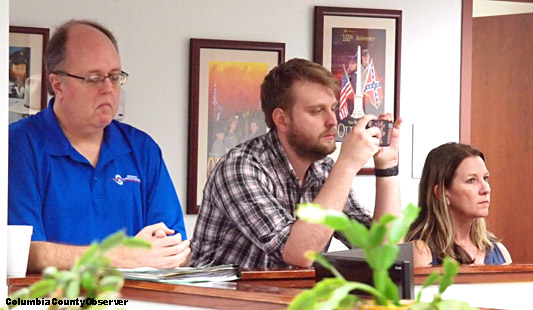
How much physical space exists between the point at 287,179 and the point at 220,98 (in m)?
1.57

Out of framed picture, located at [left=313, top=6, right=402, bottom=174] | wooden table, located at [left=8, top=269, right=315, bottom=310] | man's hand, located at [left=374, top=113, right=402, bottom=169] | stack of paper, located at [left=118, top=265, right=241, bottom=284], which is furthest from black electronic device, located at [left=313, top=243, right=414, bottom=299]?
framed picture, located at [left=313, top=6, right=402, bottom=174]

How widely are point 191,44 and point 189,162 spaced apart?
22.0 inches

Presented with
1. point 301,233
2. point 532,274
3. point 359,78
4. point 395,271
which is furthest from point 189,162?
point 395,271

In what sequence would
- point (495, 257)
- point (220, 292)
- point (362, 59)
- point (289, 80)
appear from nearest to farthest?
point (220, 292) < point (289, 80) < point (495, 257) < point (362, 59)

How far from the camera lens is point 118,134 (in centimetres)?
278

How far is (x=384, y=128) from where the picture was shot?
9.77 ft

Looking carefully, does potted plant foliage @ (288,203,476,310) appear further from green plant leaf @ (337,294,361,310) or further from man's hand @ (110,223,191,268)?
man's hand @ (110,223,191,268)

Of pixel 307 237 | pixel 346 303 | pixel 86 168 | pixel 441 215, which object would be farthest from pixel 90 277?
pixel 441 215

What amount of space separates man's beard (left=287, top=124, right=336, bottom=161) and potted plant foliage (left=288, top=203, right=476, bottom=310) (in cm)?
238

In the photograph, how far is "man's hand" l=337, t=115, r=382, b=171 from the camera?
9.11 ft

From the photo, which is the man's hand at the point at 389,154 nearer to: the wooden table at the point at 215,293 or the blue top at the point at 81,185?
the blue top at the point at 81,185

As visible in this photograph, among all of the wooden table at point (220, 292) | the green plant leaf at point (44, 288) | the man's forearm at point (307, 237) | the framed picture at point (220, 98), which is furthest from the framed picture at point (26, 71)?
the green plant leaf at point (44, 288)

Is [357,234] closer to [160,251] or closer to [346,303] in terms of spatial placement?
[346,303]

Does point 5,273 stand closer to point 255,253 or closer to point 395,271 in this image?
point 255,253
